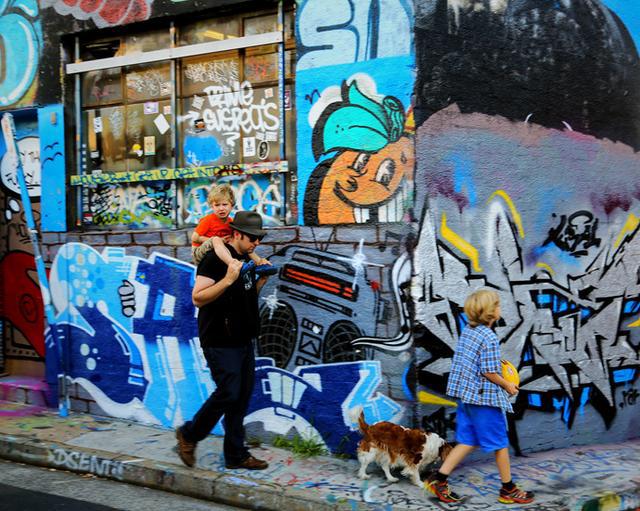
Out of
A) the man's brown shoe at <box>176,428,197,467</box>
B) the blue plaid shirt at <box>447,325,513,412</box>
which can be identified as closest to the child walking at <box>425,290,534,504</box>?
the blue plaid shirt at <box>447,325,513,412</box>

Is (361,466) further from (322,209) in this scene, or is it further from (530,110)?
(530,110)

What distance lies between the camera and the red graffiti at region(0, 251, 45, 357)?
7.60 m

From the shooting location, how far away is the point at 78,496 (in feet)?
16.6

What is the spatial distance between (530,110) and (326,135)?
181 centimetres

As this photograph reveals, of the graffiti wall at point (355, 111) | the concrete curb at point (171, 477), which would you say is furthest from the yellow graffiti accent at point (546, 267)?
the concrete curb at point (171, 477)

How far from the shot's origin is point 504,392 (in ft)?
15.6

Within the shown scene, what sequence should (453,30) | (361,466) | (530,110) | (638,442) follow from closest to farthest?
(361,466), (453,30), (530,110), (638,442)

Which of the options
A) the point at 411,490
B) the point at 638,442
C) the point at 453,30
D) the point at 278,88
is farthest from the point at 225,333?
the point at 638,442

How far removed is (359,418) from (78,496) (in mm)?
2118

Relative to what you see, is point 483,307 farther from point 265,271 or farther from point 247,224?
point 247,224

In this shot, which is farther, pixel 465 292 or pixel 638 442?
pixel 638 442

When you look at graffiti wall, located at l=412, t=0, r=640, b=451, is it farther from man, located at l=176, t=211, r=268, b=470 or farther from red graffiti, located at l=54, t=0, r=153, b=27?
red graffiti, located at l=54, t=0, r=153, b=27

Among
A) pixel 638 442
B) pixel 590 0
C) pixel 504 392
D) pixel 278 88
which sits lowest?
pixel 638 442

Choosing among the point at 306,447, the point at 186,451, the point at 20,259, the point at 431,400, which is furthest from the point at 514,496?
the point at 20,259
